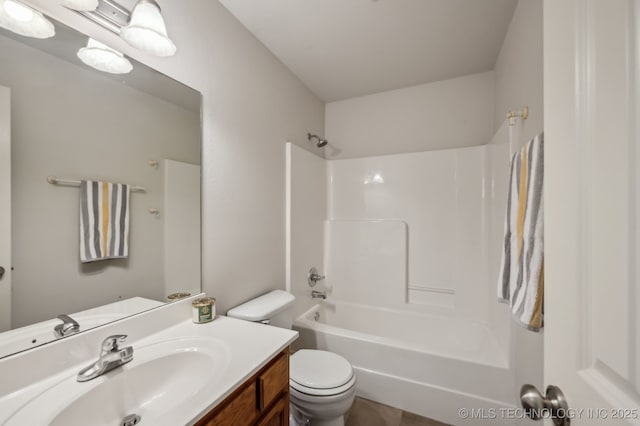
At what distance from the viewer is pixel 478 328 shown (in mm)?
2057

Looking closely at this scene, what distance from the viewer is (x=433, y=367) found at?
1632 mm

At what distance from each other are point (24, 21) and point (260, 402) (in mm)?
1466

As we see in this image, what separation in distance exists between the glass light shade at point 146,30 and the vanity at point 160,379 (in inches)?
42.9

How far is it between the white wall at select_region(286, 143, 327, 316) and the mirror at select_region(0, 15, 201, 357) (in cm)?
89

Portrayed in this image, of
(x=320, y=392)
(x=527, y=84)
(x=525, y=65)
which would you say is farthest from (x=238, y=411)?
(x=525, y=65)

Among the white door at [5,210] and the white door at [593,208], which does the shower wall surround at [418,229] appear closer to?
the white door at [593,208]

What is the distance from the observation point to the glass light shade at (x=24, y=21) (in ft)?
2.50

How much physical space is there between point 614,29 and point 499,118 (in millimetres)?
1898

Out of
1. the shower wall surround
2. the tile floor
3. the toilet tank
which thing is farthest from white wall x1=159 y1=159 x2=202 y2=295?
the shower wall surround

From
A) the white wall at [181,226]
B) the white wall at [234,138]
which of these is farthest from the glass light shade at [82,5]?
the white wall at [181,226]

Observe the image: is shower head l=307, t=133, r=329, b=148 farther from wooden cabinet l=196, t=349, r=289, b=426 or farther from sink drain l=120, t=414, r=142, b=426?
sink drain l=120, t=414, r=142, b=426

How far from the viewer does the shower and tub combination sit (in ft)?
5.33

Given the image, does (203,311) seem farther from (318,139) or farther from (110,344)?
(318,139)

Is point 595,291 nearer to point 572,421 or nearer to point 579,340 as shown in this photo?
point 579,340
